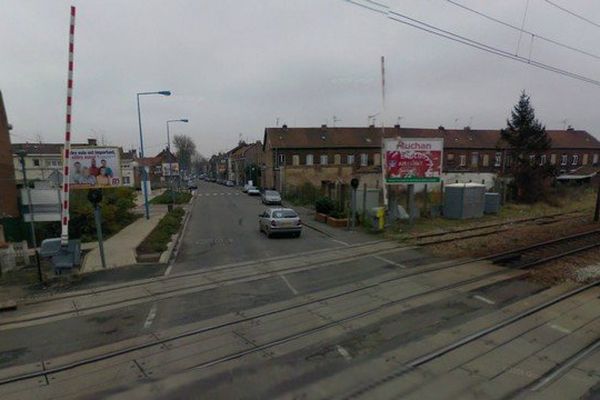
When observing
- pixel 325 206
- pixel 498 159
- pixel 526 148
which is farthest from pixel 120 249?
pixel 498 159

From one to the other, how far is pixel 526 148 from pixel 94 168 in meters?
35.1

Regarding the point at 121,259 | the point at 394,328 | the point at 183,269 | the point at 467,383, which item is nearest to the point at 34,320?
the point at 183,269

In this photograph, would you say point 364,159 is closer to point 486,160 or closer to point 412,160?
point 486,160

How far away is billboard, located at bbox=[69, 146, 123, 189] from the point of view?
15609mm

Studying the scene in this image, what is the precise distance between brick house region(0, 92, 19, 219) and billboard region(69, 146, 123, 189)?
4.12 m

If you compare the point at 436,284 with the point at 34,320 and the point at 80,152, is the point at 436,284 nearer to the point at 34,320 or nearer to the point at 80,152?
the point at 34,320

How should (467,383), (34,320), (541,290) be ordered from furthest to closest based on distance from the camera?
(541,290)
(34,320)
(467,383)

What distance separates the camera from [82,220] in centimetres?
1780

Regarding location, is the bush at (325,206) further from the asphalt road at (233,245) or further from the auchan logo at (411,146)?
the auchan logo at (411,146)

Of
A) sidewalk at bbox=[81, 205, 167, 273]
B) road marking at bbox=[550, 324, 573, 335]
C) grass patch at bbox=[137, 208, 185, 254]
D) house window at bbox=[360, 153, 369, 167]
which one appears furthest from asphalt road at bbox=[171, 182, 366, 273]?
house window at bbox=[360, 153, 369, 167]

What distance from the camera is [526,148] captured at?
34438 mm

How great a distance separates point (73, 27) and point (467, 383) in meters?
12.6

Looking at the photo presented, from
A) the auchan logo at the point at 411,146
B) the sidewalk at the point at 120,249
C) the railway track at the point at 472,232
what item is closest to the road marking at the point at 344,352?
the sidewalk at the point at 120,249

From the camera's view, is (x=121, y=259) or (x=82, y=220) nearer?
(x=121, y=259)
